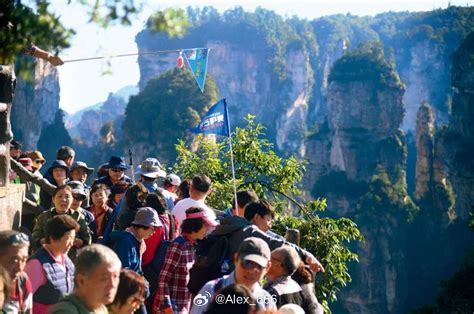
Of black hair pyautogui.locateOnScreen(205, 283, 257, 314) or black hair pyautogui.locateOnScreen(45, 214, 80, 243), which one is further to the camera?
black hair pyautogui.locateOnScreen(45, 214, 80, 243)

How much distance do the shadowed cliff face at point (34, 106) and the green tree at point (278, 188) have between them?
178 ft

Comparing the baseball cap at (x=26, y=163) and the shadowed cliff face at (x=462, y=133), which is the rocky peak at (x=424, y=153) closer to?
the shadowed cliff face at (x=462, y=133)

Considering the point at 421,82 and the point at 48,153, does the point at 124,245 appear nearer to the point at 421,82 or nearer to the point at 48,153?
the point at 48,153

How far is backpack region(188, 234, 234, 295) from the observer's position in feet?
16.3

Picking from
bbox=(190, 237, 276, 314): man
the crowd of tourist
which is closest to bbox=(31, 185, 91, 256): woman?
the crowd of tourist

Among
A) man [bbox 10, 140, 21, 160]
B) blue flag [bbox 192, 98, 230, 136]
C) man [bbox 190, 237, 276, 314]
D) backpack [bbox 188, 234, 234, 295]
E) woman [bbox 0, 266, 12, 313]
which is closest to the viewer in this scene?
woman [bbox 0, 266, 12, 313]

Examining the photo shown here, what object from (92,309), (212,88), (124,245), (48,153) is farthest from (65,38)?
(48,153)

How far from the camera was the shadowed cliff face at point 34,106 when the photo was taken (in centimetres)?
6919

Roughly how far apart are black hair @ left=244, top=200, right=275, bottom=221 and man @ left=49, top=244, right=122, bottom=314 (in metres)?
2.12

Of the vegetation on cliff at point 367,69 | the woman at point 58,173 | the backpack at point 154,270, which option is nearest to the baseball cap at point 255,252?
the backpack at point 154,270

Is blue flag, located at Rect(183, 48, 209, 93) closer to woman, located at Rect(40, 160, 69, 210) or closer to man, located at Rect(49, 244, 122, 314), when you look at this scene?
woman, located at Rect(40, 160, 69, 210)

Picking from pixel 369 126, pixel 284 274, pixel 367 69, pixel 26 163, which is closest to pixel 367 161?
pixel 369 126

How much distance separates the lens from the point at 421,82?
102 meters

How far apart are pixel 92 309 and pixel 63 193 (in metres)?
2.37
